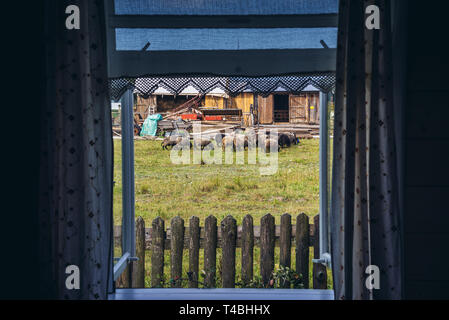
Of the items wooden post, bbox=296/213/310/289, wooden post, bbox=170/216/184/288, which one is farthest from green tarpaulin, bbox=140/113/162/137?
wooden post, bbox=296/213/310/289

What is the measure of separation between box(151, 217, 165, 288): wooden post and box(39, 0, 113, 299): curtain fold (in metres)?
1.04

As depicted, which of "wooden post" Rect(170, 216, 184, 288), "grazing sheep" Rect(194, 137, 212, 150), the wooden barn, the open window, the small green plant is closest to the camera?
the open window

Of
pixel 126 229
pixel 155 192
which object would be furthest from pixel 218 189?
pixel 126 229

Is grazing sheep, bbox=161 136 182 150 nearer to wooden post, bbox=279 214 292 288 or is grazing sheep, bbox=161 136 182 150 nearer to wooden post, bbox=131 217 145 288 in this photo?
wooden post, bbox=131 217 145 288

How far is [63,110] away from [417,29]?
1.09m

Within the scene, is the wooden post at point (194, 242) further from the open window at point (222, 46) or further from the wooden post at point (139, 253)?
the open window at point (222, 46)

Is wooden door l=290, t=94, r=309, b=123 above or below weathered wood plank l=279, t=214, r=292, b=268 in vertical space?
above

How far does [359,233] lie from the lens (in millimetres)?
965

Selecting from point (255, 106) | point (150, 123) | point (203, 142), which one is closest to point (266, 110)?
point (255, 106)

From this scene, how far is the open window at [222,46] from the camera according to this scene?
1115 millimetres

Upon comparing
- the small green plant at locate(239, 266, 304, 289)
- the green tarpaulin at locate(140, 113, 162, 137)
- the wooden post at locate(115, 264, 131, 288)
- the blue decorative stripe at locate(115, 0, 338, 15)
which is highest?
the blue decorative stripe at locate(115, 0, 338, 15)

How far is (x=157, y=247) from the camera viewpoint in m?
2.07

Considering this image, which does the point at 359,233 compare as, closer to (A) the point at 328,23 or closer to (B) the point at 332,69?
(B) the point at 332,69

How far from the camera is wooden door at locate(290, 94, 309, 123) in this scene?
412cm
